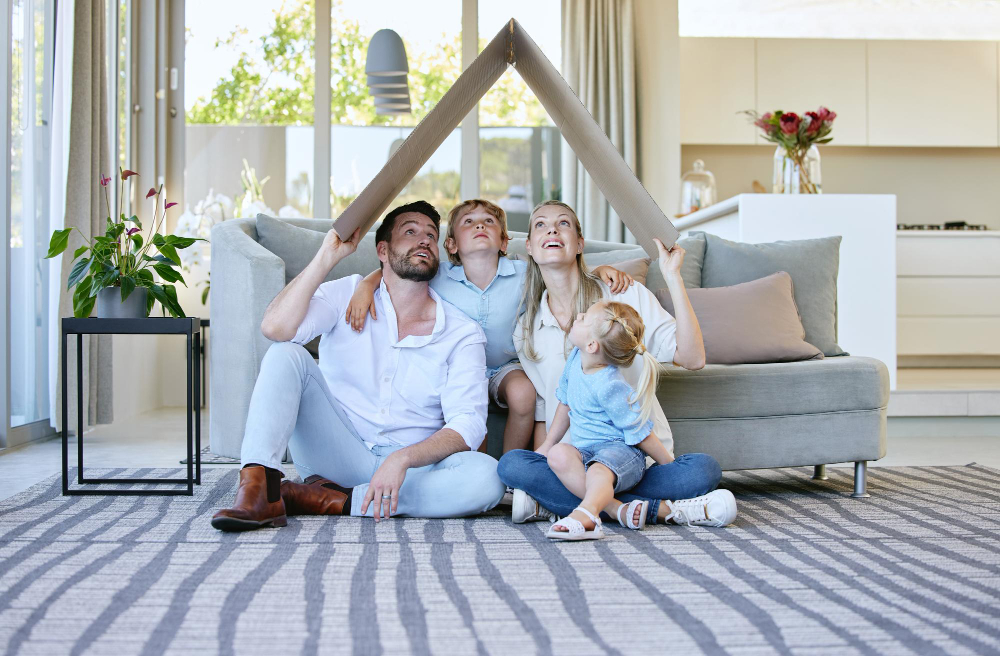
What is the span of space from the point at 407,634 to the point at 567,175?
4704 mm

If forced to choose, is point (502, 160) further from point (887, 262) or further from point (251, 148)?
point (887, 262)

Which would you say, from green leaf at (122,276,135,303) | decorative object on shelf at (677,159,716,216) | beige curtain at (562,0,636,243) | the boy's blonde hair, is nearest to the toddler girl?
the boy's blonde hair

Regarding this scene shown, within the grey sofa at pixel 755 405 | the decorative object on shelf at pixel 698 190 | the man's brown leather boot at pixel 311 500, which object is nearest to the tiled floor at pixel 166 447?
the grey sofa at pixel 755 405

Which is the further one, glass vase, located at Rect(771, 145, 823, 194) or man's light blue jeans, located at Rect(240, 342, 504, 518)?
glass vase, located at Rect(771, 145, 823, 194)

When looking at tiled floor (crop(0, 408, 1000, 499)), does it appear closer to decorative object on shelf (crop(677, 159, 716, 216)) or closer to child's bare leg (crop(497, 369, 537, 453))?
child's bare leg (crop(497, 369, 537, 453))

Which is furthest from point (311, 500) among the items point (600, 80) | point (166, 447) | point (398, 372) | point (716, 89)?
point (716, 89)

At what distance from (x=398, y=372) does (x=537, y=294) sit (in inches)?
16.6

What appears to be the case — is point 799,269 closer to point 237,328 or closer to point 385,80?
point 237,328

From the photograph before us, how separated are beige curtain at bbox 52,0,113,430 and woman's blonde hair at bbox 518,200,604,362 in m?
2.22

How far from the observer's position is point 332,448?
228cm

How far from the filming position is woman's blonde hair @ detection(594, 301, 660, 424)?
7.04 ft

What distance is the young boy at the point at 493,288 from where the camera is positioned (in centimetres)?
246

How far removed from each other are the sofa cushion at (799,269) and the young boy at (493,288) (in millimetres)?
798

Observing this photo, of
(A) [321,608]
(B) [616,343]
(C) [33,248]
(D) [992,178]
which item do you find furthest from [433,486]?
(D) [992,178]
